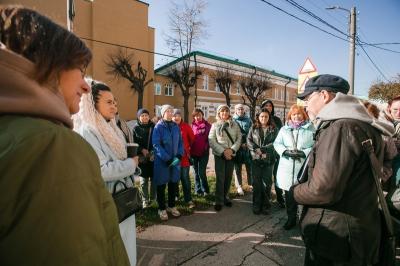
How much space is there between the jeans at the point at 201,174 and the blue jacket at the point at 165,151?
4.35ft

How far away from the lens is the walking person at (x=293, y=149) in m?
4.50

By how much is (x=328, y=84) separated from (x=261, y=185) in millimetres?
3147

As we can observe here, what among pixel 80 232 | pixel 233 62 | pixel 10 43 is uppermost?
pixel 233 62

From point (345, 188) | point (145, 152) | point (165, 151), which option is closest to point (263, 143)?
point (165, 151)

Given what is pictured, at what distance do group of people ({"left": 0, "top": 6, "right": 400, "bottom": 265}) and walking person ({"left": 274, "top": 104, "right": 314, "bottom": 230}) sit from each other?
0.02 metres

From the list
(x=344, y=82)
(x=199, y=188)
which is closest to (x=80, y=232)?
(x=344, y=82)

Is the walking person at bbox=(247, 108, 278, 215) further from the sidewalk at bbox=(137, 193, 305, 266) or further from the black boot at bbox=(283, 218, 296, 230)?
the black boot at bbox=(283, 218, 296, 230)

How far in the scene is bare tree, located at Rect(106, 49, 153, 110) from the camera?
2984 centimetres

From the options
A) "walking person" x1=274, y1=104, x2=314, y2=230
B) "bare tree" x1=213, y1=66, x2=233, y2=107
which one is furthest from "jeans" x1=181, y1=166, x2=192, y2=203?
"bare tree" x1=213, y1=66, x2=233, y2=107

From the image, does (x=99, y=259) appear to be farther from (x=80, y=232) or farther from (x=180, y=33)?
(x=180, y=33)

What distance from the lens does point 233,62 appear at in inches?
1507

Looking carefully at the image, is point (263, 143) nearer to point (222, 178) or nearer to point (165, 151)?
point (222, 178)

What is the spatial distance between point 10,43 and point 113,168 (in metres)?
1.62

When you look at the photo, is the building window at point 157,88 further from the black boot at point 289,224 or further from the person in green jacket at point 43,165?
the person in green jacket at point 43,165
